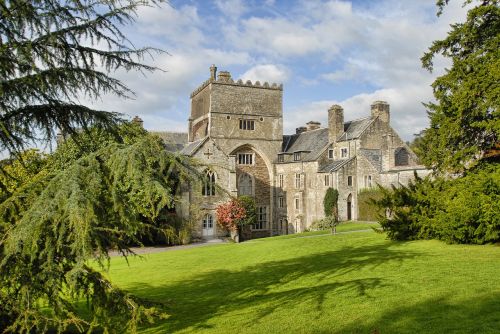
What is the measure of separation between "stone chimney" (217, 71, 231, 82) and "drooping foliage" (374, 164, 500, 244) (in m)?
28.8

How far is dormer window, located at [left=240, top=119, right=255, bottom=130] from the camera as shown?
46.3 meters

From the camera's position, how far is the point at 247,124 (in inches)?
1836

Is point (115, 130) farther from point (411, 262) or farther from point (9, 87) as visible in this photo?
point (411, 262)

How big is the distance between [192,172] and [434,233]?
14137 millimetres

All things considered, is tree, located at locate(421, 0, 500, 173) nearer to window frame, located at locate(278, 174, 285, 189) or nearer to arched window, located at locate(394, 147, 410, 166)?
arched window, located at locate(394, 147, 410, 166)

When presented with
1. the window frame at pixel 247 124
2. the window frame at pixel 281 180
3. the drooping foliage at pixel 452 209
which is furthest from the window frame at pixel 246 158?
the drooping foliage at pixel 452 209

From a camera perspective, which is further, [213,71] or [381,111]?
[213,71]

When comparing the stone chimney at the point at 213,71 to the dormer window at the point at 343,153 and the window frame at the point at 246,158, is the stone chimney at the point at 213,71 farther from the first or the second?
the dormer window at the point at 343,153

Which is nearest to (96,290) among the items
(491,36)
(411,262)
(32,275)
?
(32,275)

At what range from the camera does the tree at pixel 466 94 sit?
15047 millimetres

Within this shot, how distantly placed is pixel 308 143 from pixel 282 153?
302cm

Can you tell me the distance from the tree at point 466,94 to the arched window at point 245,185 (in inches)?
1166

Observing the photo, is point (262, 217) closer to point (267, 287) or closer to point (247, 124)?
point (247, 124)

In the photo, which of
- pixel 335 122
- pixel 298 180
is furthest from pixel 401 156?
pixel 298 180
